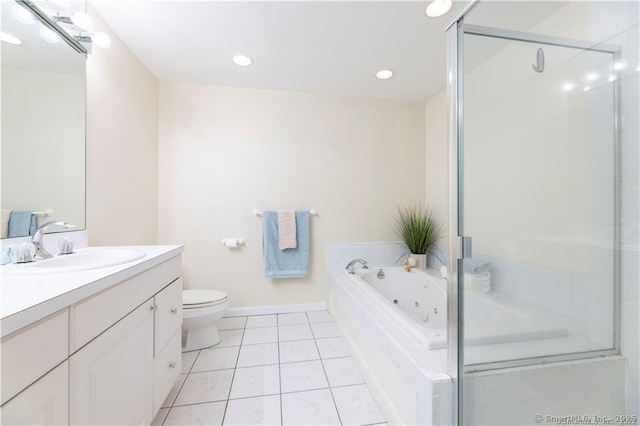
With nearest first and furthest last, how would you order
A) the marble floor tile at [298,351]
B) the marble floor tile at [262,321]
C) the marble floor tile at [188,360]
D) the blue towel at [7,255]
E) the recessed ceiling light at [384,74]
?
the blue towel at [7,255]
the marble floor tile at [188,360]
the marble floor tile at [298,351]
the recessed ceiling light at [384,74]
the marble floor tile at [262,321]

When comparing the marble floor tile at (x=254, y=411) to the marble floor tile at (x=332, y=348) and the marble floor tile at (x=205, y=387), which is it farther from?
the marble floor tile at (x=332, y=348)

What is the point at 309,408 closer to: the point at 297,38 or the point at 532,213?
the point at 532,213

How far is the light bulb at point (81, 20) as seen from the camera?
1.23 metres

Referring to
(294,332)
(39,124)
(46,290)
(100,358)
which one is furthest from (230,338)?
(39,124)

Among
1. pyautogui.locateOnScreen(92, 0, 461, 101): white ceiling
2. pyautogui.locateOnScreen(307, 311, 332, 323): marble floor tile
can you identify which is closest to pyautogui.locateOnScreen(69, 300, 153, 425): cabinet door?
pyautogui.locateOnScreen(307, 311, 332, 323): marble floor tile

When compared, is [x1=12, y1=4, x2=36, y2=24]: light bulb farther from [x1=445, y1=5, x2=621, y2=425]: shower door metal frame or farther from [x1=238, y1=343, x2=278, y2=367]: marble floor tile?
[x1=238, y1=343, x2=278, y2=367]: marble floor tile

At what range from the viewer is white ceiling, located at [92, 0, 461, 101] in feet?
4.95

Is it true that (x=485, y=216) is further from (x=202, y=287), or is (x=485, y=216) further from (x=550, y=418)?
(x=202, y=287)

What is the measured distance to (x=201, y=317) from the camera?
186 centimetres

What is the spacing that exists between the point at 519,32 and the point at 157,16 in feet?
6.69

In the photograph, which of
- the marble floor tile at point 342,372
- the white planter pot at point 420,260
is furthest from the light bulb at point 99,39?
the white planter pot at point 420,260

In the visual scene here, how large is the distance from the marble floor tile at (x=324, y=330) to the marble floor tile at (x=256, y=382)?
1.76 feet

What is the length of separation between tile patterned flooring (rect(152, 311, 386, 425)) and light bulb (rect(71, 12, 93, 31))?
6.47 feet

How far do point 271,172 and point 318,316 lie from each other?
58.5 inches
